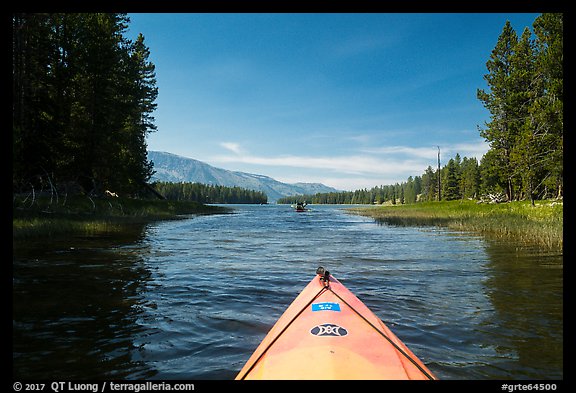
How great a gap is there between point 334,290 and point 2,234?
585cm

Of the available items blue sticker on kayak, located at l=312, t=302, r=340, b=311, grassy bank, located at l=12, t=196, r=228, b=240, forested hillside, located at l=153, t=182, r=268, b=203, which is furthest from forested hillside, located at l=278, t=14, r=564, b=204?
forested hillside, located at l=153, t=182, r=268, b=203

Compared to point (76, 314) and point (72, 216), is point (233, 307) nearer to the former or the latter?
point (76, 314)

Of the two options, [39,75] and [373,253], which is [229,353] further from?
[39,75]

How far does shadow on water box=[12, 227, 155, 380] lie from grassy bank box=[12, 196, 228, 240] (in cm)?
446

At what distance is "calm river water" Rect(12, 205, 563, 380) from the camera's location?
15.9ft

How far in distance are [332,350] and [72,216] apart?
24032 millimetres

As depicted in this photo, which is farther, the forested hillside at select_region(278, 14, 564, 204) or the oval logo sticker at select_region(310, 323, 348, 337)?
the forested hillside at select_region(278, 14, 564, 204)

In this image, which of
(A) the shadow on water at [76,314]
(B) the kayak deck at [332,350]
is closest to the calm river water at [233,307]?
(A) the shadow on water at [76,314]

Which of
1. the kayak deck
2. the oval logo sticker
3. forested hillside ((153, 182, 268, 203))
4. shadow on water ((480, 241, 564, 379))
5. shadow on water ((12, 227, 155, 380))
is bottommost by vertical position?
shadow on water ((12, 227, 155, 380))

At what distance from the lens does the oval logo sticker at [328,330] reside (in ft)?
13.1

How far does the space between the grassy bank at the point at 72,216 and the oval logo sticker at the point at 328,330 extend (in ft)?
54.9

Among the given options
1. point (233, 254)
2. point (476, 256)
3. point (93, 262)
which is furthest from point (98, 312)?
point (476, 256)

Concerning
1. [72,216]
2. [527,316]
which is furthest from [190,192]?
[527,316]

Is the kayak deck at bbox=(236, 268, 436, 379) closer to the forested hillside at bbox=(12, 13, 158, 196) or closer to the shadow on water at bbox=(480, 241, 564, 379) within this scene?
the shadow on water at bbox=(480, 241, 564, 379)
